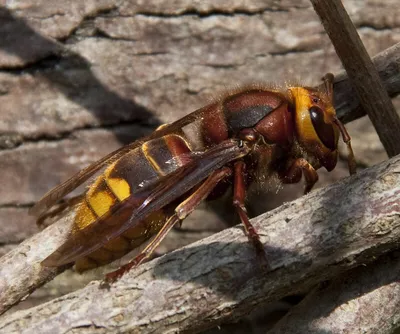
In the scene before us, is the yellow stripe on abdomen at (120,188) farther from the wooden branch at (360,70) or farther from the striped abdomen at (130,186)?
the wooden branch at (360,70)

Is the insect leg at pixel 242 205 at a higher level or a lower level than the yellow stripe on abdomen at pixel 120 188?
lower

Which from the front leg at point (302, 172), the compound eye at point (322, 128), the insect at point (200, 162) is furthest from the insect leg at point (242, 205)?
the compound eye at point (322, 128)

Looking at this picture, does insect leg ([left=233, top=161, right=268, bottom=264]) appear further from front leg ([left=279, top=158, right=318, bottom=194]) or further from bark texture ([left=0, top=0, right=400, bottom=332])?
bark texture ([left=0, top=0, right=400, bottom=332])

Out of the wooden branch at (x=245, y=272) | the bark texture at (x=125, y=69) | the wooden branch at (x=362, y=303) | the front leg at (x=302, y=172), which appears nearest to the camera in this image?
the wooden branch at (x=245, y=272)

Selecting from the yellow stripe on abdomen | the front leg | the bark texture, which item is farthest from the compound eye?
the yellow stripe on abdomen

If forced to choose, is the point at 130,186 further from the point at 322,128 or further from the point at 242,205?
the point at 322,128

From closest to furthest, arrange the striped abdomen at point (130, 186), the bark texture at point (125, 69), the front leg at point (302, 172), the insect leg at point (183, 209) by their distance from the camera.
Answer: the insect leg at point (183, 209)
the striped abdomen at point (130, 186)
the front leg at point (302, 172)
the bark texture at point (125, 69)

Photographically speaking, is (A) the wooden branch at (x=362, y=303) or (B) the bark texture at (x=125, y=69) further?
(B) the bark texture at (x=125, y=69)
